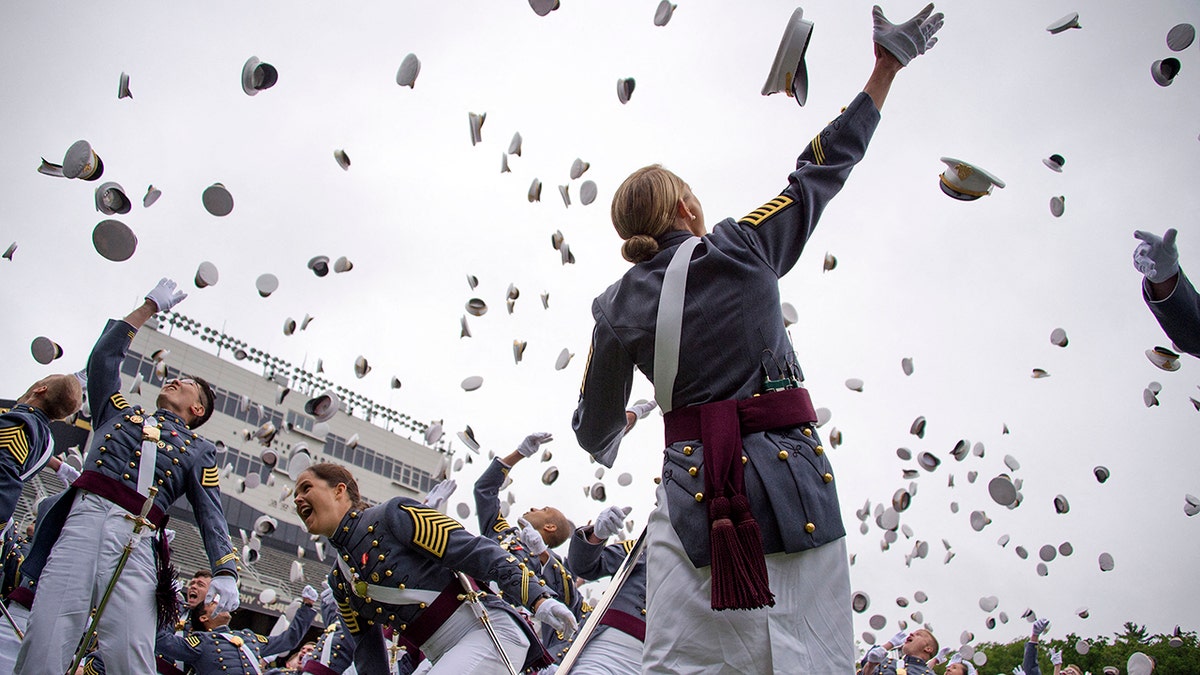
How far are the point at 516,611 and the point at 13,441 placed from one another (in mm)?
2976

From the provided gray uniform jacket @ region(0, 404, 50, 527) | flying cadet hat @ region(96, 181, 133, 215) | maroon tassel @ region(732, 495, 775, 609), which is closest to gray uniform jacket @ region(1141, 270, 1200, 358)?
maroon tassel @ region(732, 495, 775, 609)

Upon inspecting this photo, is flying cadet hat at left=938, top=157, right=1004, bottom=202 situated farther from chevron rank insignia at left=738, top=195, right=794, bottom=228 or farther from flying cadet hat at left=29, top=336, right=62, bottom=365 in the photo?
flying cadet hat at left=29, top=336, right=62, bottom=365

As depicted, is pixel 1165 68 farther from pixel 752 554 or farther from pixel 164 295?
pixel 164 295

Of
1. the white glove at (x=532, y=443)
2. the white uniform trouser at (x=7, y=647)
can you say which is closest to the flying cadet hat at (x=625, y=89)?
the white glove at (x=532, y=443)

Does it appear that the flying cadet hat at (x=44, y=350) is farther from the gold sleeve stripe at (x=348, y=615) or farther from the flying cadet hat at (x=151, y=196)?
the gold sleeve stripe at (x=348, y=615)

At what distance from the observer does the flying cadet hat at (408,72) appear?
761 centimetres

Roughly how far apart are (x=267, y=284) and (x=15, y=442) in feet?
16.0

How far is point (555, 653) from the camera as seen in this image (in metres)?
5.90

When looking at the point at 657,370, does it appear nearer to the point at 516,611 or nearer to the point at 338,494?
the point at 516,611

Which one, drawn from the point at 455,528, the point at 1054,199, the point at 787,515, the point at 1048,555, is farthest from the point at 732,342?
the point at 1048,555

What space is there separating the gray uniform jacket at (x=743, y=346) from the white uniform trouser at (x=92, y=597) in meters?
2.81

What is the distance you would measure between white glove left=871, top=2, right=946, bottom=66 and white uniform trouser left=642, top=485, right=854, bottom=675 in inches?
52.4

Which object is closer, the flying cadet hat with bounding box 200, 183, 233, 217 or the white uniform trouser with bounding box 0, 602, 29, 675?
the white uniform trouser with bounding box 0, 602, 29, 675

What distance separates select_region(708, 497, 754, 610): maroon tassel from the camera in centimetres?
186
